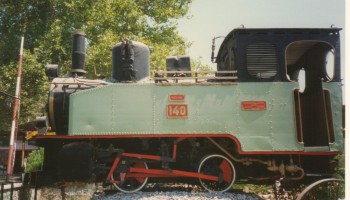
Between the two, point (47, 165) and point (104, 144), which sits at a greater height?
point (104, 144)

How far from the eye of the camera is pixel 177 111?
6027 mm

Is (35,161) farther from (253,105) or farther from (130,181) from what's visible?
(253,105)

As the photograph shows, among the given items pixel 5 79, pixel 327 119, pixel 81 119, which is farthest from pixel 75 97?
pixel 5 79

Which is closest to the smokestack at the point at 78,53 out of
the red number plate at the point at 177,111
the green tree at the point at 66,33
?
the red number plate at the point at 177,111

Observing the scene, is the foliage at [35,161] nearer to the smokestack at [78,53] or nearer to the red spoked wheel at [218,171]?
the smokestack at [78,53]

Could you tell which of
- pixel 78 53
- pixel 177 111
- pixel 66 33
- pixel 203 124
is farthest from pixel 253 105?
pixel 66 33

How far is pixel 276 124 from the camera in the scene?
19.8ft

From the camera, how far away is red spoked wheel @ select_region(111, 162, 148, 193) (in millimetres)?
6188

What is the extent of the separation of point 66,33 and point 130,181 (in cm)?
1361

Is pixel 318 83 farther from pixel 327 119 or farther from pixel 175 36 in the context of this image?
pixel 175 36

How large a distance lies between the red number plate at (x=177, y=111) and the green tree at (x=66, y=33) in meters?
9.92

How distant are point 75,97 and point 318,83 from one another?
5.14 m

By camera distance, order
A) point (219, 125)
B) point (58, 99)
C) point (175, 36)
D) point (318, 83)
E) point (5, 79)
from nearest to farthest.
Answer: point (219, 125) → point (58, 99) → point (318, 83) → point (5, 79) → point (175, 36)

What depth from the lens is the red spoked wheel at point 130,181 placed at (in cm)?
619
